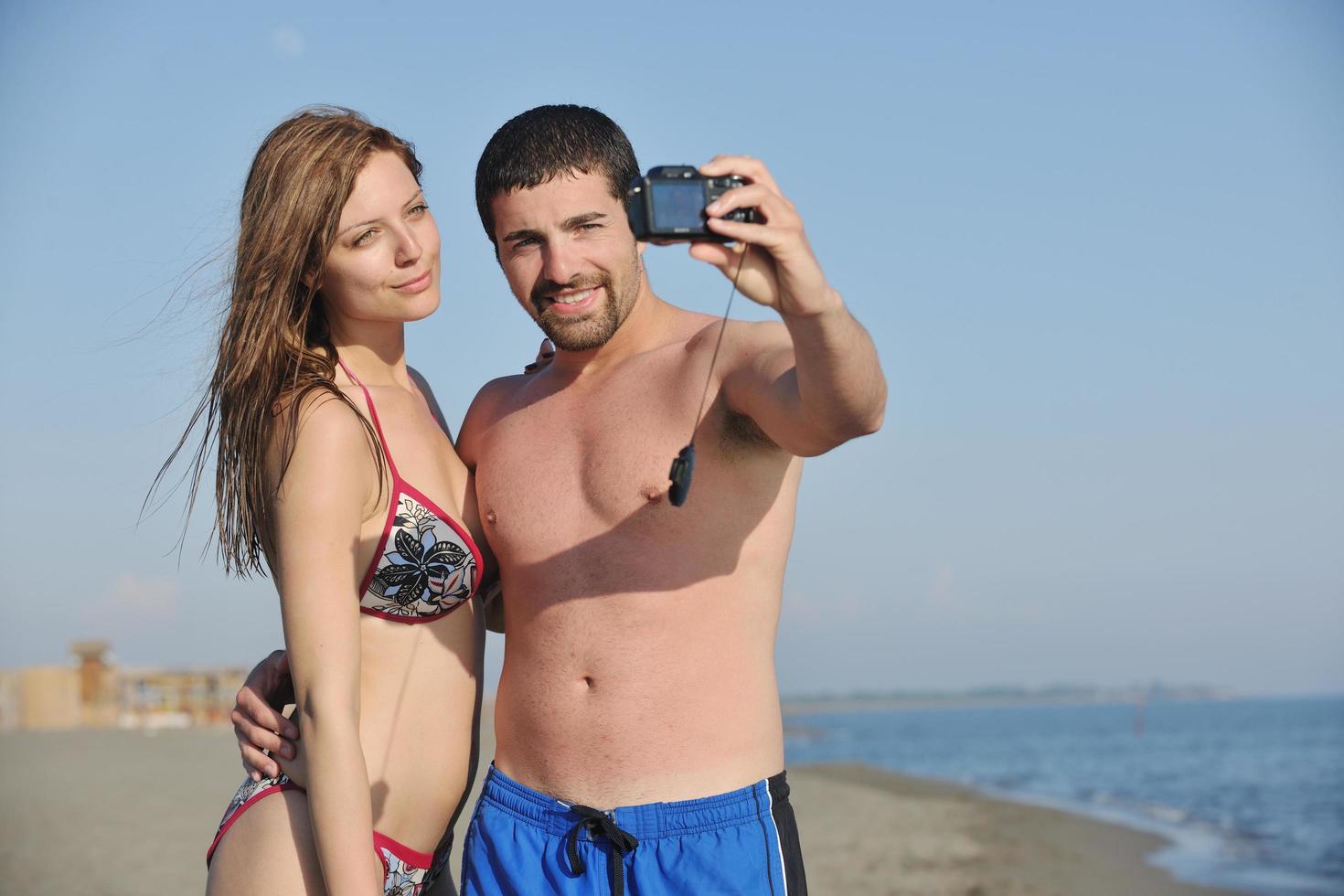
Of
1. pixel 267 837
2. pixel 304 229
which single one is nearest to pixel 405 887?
pixel 267 837

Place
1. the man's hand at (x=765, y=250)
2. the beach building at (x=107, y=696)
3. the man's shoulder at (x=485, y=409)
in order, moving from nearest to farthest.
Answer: the man's hand at (x=765, y=250), the man's shoulder at (x=485, y=409), the beach building at (x=107, y=696)

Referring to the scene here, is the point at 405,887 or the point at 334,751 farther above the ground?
the point at 334,751

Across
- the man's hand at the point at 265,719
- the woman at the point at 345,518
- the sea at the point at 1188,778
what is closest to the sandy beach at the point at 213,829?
the sea at the point at 1188,778

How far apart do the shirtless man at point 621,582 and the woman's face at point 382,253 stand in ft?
0.64

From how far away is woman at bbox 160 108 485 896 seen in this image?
8.82ft

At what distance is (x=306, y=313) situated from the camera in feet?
9.77

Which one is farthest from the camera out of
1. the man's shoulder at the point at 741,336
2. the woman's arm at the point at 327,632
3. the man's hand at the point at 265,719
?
the man's hand at the point at 265,719

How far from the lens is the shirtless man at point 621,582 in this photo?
283cm

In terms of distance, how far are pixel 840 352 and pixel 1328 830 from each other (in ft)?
64.0

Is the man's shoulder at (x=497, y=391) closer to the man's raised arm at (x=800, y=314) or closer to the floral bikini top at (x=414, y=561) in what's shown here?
the floral bikini top at (x=414, y=561)

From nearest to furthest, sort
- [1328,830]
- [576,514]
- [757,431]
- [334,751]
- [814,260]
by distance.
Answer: [814,260] → [334,751] → [757,431] → [576,514] → [1328,830]

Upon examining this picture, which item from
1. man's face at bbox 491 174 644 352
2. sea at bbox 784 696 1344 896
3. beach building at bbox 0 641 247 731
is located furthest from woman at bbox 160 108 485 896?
beach building at bbox 0 641 247 731

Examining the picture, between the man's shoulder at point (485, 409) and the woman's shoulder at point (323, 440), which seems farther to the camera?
the man's shoulder at point (485, 409)

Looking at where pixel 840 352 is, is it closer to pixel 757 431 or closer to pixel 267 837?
pixel 757 431
